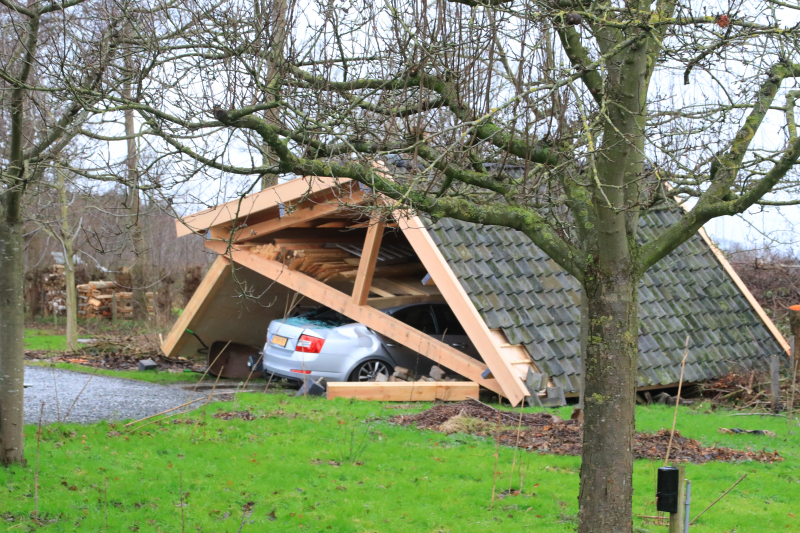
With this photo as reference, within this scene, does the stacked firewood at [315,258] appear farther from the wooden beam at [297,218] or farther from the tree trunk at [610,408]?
the tree trunk at [610,408]

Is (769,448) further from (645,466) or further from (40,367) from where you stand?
(40,367)

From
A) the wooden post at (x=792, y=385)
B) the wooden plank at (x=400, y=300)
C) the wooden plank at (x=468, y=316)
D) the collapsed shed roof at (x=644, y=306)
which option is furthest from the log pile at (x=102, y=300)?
the wooden post at (x=792, y=385)

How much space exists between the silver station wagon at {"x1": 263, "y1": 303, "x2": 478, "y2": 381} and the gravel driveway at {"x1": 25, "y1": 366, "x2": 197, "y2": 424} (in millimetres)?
A: 1624

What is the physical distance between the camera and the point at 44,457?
656 cm

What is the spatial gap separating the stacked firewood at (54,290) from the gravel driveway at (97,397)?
14.3 meters

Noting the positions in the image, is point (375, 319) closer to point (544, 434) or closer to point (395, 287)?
point (395, 287)

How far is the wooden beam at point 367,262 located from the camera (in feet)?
35.5

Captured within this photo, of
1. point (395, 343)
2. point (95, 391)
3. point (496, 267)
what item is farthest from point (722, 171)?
point (95, 391)

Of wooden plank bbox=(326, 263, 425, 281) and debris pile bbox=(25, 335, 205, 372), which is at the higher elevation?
wooden plank bbox=(326, 263, 425, 281)

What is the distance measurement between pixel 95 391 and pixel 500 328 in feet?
20.1

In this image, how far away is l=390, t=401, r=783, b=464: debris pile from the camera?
753 cm

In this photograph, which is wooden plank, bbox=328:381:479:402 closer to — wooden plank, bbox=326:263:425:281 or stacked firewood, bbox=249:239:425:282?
stacked firewood, bbox=249:239:425:282

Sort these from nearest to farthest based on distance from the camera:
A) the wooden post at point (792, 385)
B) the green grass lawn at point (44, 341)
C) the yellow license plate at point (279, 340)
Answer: the wooden post at point (792, 385), the yellow license plate at point (279, 340), the green grass lawn at point (44, 341)

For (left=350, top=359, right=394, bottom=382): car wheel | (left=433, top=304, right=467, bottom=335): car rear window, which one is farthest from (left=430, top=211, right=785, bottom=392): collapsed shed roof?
(left=350, top=359, right=394, bottom=382): car wheel
